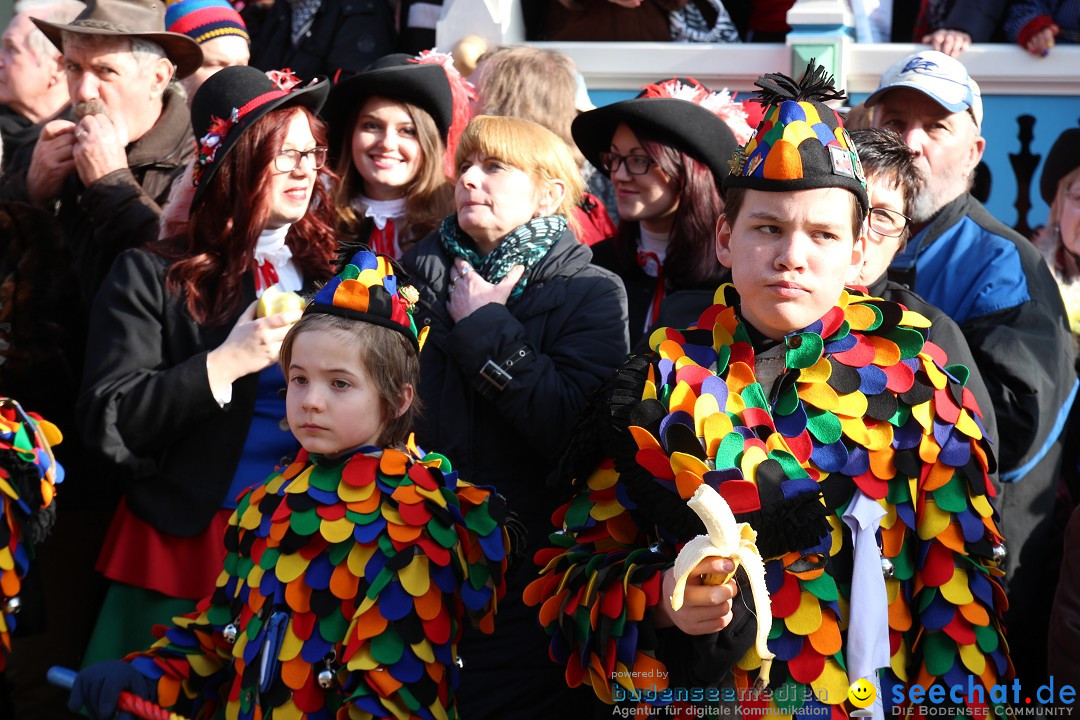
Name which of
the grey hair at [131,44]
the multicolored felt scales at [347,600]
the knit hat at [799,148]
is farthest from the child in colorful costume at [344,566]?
the grey hair at [131,44]

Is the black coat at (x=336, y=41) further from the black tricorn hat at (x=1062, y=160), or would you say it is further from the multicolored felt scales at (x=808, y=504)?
the multicolored felt scales at (x=808, y=504)

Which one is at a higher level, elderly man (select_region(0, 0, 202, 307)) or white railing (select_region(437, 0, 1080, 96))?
elderly man (select_region(0, 0, 202, 307))

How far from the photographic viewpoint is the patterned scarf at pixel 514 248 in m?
3.49

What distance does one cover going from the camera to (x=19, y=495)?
10.7 feet

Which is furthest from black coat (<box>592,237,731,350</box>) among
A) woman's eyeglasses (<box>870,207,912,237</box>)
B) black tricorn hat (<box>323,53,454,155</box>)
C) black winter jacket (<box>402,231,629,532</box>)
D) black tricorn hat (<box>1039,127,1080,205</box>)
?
black tricorn hat (<box>1039,127,1080,205</box>)

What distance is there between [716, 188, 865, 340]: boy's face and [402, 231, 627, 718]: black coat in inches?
31.6

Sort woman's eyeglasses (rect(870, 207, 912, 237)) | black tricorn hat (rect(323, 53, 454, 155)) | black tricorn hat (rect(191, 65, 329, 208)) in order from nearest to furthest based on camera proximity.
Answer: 1. woman's eyeglasses (rect(870, 207, 912, 237))
2. black tricorn hat (rect(191, 65, 329, 208))
3. black tricorn hat (rect(323, 53, 454, 155))

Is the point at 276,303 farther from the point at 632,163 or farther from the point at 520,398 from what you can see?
the point at 632,163

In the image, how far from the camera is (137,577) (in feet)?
11.5

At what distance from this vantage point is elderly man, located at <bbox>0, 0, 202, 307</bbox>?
4.16 metres

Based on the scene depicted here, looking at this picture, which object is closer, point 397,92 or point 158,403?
point 158,403

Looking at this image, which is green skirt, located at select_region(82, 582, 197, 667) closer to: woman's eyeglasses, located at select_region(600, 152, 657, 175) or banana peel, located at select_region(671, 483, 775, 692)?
woman's eyeglasses, located at select_region(600, 152, 657, 175)

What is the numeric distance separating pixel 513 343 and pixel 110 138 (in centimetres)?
185

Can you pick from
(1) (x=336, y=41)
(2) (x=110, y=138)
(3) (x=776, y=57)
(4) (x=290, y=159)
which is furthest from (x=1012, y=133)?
(2) (x=110, y=138)
